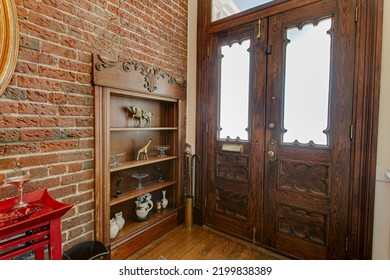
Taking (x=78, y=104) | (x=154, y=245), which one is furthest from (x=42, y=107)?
(x=154, y=245)

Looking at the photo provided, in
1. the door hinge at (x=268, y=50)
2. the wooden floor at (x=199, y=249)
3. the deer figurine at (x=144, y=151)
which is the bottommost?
the wooden floor at (x=199, y=249)

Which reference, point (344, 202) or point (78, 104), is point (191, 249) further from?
point (78, 104)

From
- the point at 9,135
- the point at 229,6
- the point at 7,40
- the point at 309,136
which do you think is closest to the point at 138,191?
the point at 9,135

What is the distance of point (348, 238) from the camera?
1686mm

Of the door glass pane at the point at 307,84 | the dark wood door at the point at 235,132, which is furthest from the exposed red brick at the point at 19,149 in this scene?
the door glass pane at the point at 307,84

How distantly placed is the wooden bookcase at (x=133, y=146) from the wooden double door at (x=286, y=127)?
A: 471 mm

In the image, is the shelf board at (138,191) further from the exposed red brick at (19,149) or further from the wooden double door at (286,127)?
the exposed red brick at (19,149)

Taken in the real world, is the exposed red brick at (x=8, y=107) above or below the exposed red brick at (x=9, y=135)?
above

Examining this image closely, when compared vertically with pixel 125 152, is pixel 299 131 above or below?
above

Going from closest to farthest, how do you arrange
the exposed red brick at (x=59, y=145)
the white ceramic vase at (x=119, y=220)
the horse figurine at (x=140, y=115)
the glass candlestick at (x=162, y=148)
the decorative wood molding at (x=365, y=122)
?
the exposed red brick at (x=59, y=145) < the decorative wood molding at (x=365, y=122) < the white ceramic vase at (x=119, y=220) < the horse figurine at (x=140, y=115) < the glass candlestick at (x=162, y=148)

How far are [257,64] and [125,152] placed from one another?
63.6 inches

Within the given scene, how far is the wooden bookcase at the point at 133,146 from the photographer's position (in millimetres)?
1714

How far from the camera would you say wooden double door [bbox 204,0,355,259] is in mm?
1701

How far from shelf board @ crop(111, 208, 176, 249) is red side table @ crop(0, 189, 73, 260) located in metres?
0.72
